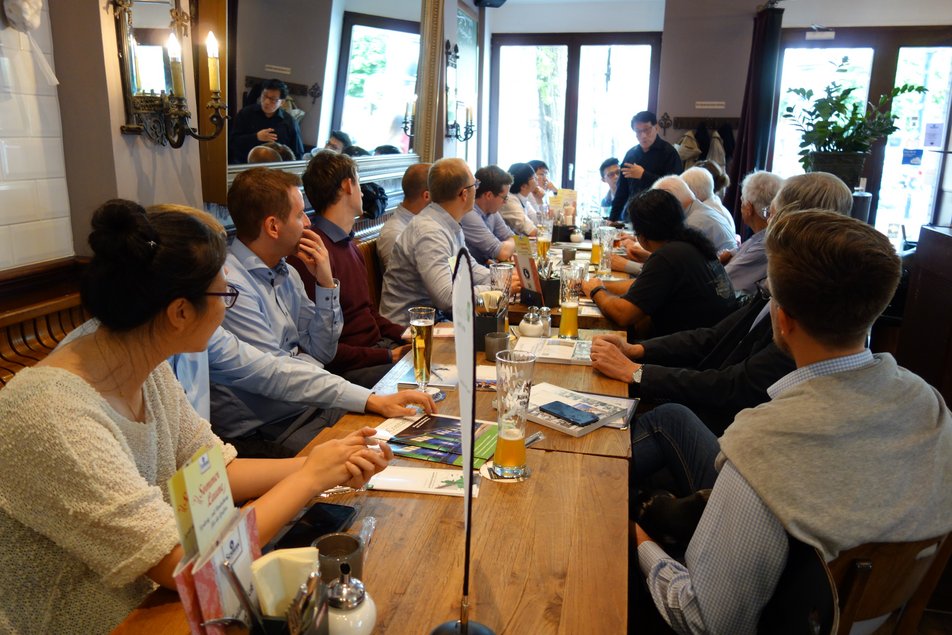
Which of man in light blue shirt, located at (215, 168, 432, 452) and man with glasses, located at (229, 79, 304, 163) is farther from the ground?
man with glasses, located at (229, 79, 304, 163)

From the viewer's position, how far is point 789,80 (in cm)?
768

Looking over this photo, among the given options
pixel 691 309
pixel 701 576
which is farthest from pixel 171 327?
pixel 691 309

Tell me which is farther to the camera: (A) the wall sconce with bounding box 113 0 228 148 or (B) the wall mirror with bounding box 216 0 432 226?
(B) the wall mirror with bounding box 216 0 432 226

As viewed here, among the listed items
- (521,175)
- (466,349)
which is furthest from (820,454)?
(521,175)

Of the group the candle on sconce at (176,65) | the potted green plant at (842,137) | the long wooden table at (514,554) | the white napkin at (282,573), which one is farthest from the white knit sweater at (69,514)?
the potted green plant at (842,137)

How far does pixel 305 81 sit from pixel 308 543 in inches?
137

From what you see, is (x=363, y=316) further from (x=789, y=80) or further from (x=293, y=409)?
(x=789, y=80)

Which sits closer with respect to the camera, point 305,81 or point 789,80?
point 305,81

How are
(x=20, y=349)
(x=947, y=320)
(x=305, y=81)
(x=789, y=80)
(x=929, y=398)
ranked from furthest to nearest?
(x=789, y=80), (x=305, y=81), (x=947, y=320), (x=20, y=349), (x=929, y=398)

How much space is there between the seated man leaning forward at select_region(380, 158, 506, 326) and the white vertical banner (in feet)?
7.56

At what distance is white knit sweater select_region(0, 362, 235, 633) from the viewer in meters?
1.06

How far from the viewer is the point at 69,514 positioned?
1.06 meters

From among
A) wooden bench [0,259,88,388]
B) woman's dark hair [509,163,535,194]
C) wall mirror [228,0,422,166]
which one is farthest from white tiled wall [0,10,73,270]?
woman's dark hair [509,163,535,194]

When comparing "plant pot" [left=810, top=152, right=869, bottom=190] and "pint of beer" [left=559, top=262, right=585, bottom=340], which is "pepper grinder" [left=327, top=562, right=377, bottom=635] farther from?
"plant pot" [left=810, top=152, right=869, bottom=190]
